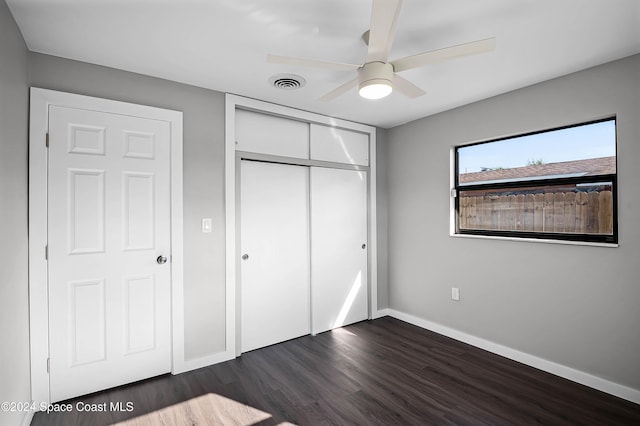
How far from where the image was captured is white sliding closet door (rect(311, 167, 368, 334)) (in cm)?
357

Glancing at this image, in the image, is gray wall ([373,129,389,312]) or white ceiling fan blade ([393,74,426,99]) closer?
white ceiling fan blade ([393,74,426,99])

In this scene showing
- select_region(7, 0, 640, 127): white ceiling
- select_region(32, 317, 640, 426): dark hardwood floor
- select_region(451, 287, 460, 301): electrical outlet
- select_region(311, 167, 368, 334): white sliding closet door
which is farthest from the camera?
select_region(311, 167, 368, 334): white sliding closet door

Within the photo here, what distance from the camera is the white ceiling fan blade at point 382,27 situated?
1335mm

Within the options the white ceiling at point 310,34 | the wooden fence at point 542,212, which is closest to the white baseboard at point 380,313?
the wooden fence at point 542,212

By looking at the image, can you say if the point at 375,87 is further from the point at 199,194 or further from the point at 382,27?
the point at 199,194

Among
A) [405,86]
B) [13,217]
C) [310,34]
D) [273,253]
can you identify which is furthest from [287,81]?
[13,217]

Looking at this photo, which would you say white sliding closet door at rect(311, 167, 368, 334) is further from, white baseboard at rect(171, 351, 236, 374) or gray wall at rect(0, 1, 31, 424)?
gray wall at rect(0, 1, 31, 424)

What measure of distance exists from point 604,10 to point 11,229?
3.44 metres

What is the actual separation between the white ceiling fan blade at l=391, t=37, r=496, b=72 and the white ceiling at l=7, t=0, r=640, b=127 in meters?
0.27

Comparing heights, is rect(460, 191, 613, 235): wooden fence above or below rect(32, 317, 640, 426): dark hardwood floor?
above

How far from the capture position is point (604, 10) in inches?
69.8

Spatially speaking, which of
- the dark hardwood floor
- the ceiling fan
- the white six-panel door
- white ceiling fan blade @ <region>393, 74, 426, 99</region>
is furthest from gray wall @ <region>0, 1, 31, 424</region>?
white ceiling fan blade @ <region>393, 74, 426, 99</region>

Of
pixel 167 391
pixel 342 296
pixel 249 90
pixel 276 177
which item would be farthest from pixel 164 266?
pixel 342 296

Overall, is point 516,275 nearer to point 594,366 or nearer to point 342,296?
point 594,366
